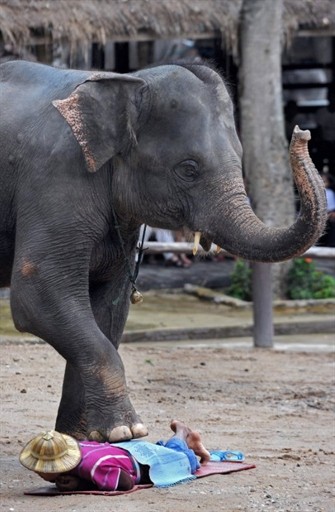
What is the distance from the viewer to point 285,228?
711 cm

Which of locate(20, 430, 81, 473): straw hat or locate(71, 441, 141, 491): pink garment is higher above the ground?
locate(20, 430, 81, 473): straw hat

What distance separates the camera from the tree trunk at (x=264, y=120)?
1703 centimetres

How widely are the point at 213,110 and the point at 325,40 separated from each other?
18130 millimetres

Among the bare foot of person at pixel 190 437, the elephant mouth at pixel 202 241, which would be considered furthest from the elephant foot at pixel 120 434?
the elephant mouth at pixel 202 241

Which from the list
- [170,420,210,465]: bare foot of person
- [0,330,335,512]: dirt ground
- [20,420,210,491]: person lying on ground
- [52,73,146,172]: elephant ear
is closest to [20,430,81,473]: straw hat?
[20,420,210,491]: person lying on ground

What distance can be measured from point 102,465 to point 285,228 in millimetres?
1383

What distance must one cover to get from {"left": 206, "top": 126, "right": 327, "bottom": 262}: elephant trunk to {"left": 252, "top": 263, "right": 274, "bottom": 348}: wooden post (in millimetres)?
5623

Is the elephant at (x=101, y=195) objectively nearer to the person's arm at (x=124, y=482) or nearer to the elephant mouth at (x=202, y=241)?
the elephant mouth at (x=202, y=241)

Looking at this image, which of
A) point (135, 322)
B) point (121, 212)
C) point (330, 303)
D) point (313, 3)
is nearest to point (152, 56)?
point (313, 3)

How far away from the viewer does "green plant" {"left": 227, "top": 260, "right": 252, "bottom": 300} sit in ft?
56.1

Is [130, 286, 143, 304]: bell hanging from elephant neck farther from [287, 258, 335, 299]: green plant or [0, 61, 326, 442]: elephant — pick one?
[287, 258, 335, 299]: green plant

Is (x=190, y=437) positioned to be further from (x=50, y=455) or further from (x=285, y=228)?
(x=285, y=228)

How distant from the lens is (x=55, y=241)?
7.30 metres

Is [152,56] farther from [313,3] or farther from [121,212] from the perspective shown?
[121,212]
